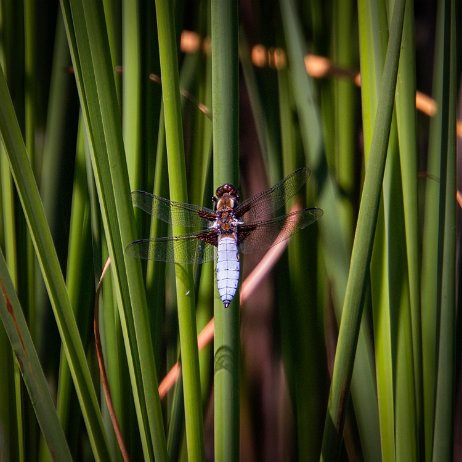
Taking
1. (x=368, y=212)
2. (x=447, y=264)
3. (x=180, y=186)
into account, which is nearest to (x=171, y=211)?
(x=180, y=186)

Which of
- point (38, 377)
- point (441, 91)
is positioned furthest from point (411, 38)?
point (38, 377)

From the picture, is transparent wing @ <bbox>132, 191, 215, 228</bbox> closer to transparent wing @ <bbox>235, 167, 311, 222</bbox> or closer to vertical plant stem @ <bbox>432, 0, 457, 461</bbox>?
transparent wing @ <bbox>235, 167, 311, 222</bbox>

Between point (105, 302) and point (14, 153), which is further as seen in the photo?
point (105, 302)

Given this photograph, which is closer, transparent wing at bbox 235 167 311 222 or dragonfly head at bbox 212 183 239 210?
dragonfly head at bbox 212 183 239 210

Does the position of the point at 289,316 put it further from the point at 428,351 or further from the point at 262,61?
the point at 262,61

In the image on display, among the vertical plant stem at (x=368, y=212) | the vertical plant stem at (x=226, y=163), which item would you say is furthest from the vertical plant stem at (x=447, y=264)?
the vertical plant stem at (x=226, y=163)

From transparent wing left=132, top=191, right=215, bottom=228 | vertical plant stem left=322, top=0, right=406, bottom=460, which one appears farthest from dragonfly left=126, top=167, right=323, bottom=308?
vertical plant stem left=322, top=0, right=406, bottom=460

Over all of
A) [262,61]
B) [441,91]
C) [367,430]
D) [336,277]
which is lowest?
[367,430]

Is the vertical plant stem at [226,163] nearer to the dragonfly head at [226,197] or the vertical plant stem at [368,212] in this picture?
the dragonfly head at [226,197]
